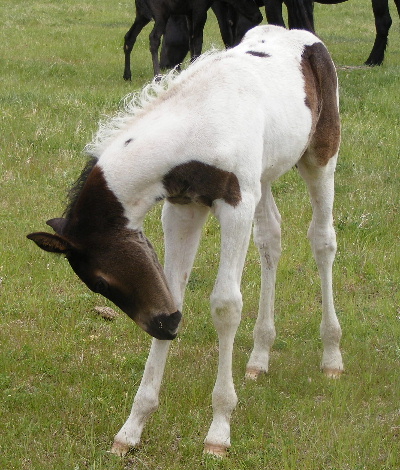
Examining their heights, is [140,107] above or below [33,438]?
above

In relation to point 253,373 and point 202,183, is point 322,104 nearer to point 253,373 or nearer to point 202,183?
point 202,183

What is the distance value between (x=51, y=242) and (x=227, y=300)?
92 cm

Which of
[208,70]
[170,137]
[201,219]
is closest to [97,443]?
[201,219]

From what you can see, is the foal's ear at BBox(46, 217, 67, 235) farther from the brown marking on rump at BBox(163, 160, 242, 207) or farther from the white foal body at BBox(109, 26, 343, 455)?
the brown marking on rump at BBox(163, 160, 242, 207)

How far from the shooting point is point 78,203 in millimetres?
4055

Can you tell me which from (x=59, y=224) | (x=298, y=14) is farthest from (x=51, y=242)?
(x=298, y=14)

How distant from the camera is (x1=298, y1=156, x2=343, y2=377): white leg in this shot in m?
5.29

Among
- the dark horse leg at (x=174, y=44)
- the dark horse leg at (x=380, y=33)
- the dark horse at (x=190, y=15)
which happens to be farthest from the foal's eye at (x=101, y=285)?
the dark horse leg at (x=380, y=33)

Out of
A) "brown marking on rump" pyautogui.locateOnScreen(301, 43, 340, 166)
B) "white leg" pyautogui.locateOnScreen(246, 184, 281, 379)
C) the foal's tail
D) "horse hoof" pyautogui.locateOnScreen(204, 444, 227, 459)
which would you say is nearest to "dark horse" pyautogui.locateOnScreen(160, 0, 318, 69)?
the foal's tail

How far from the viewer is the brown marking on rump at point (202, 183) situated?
4051 millimetres

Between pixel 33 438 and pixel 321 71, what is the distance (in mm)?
2694

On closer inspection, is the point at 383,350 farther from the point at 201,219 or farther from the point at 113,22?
the point at 113,22

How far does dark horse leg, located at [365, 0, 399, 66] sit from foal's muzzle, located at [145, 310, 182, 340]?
12072 mm

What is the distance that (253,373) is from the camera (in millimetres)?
5352
